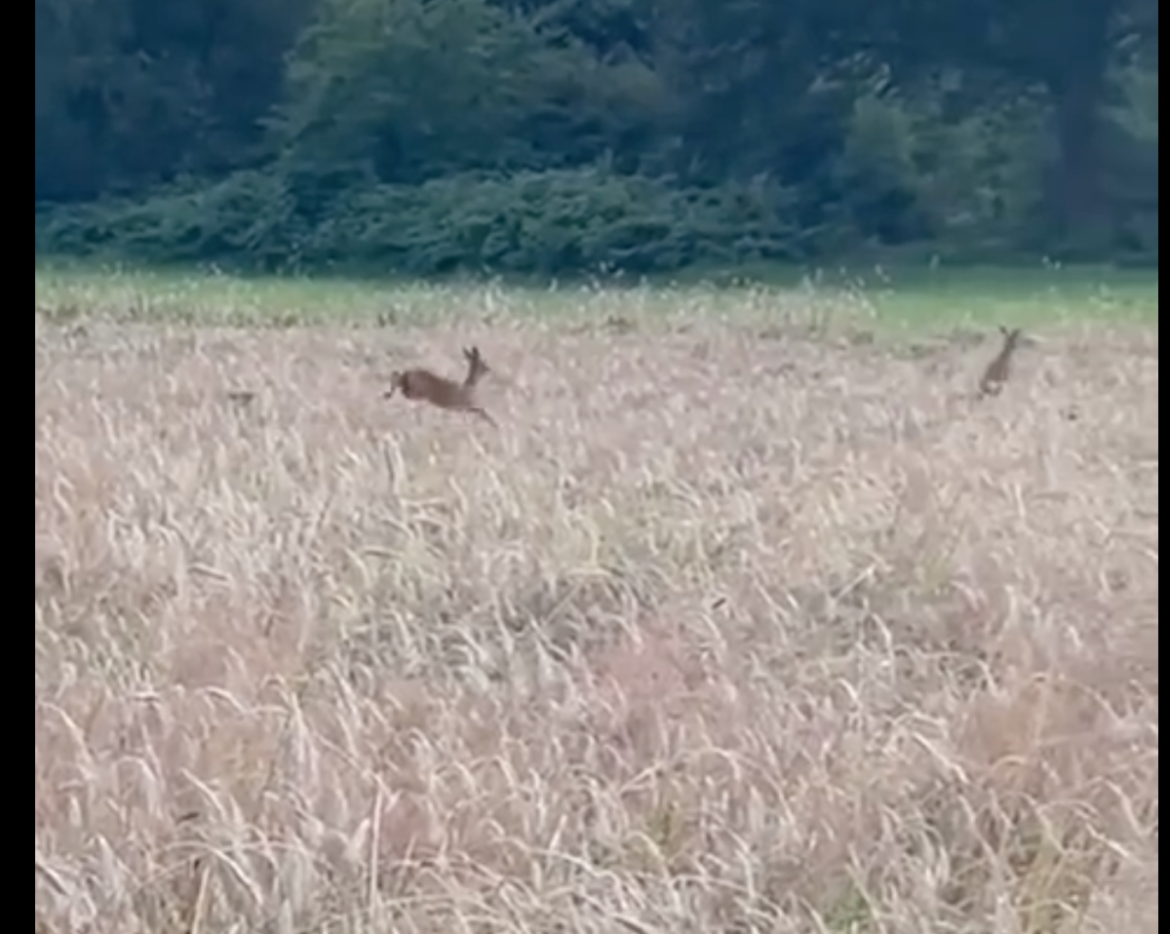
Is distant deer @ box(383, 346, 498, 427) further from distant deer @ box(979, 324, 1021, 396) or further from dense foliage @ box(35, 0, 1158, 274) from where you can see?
distant deer @ box(979, 324, 1021, 396)

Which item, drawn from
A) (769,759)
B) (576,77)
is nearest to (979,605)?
(769,759)

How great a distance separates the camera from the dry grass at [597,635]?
1.09 meters

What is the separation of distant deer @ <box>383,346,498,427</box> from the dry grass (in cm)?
1

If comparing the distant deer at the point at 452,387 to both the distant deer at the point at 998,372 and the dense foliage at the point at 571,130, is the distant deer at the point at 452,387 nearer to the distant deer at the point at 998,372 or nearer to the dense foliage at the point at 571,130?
the dense foliage at the point at 571,130

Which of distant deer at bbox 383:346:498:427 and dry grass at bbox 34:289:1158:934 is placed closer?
dry grass at bbox 34:289:1158:934

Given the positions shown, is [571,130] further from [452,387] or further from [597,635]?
[597,635]

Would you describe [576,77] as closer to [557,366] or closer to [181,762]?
[557,366]

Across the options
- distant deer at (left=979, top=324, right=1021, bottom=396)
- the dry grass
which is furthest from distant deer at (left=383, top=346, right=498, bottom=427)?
distant deer at (left=979, top=324, right=1021, bottom=396)

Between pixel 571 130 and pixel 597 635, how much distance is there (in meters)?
0.35

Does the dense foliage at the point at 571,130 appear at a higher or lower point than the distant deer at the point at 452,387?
higher

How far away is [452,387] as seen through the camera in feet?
3.99

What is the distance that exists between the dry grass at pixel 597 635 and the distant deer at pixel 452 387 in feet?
0.03

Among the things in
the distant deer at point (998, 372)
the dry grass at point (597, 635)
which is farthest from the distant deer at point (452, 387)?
the distant deer at point (998, 372)

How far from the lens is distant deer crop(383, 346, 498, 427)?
1216mm
